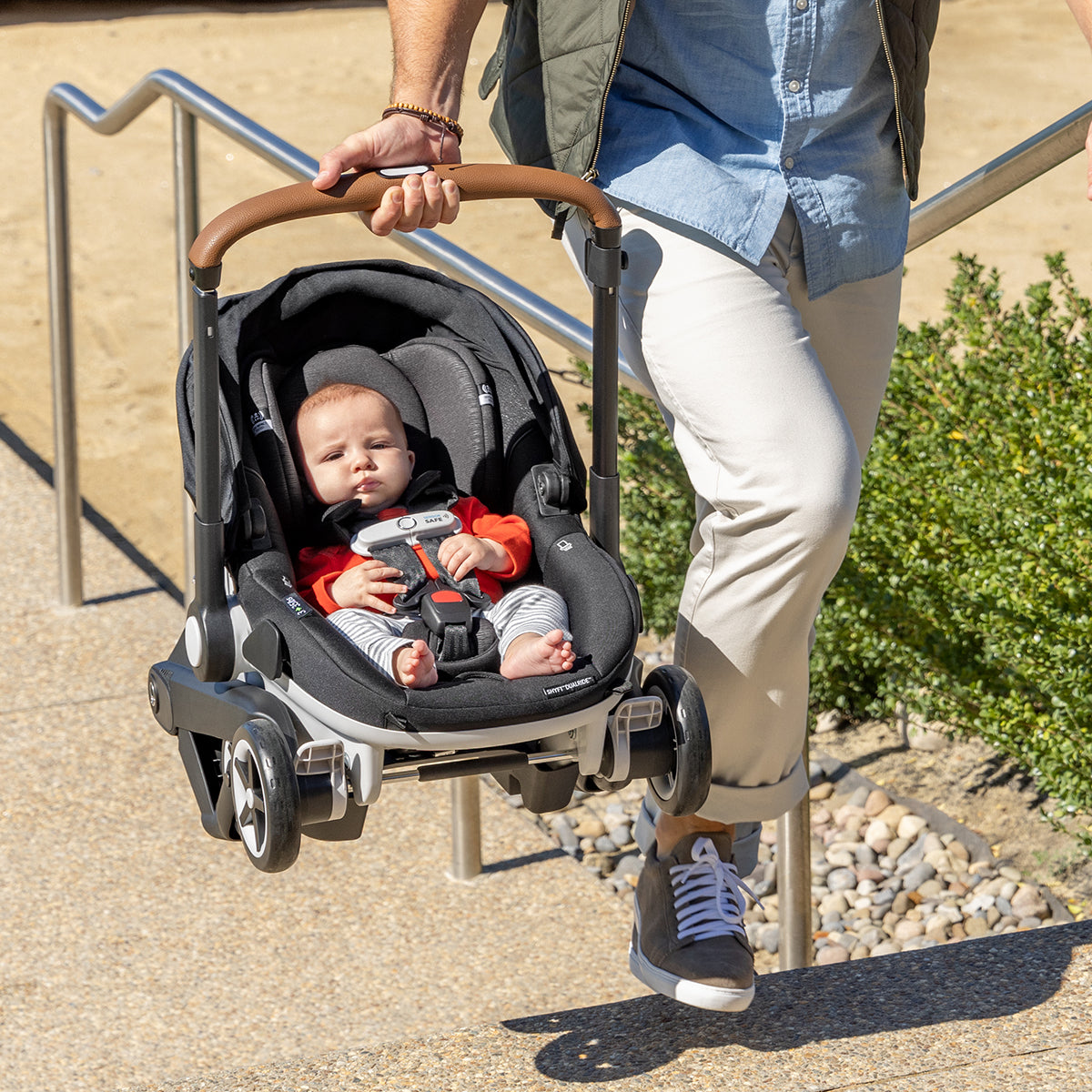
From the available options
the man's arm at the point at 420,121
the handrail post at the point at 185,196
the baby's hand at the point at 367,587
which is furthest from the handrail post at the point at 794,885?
the handrail post at the point at 185,196

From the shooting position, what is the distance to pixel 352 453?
213 centimetres

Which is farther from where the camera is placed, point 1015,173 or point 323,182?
point 1015,173

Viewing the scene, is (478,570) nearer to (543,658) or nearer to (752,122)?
(543,658)

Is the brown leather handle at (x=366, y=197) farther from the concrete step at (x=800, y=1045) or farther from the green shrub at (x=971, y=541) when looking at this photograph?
the green shrub at (x=971, y=541)

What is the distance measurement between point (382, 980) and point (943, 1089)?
3.66ft

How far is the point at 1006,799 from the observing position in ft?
11.6

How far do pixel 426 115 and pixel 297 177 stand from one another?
1.31 metres

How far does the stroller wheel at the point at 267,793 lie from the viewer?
1681 millimetres

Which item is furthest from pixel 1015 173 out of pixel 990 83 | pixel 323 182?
pixel 990 83

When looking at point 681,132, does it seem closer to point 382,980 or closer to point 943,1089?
point 943,1089

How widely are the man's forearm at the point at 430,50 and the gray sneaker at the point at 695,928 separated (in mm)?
1036

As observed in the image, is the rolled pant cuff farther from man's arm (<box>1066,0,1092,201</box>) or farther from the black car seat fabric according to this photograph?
man's arm (<box>1066,0,1092,201</box>)

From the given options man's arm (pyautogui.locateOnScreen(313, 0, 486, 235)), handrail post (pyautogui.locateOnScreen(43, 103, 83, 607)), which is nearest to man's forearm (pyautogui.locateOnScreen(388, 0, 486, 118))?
man's arm (pyautogui.locateOnScreen(313, 0, 486, 235))

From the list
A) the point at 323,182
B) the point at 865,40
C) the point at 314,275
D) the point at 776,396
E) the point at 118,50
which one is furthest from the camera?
the point at 118,50
